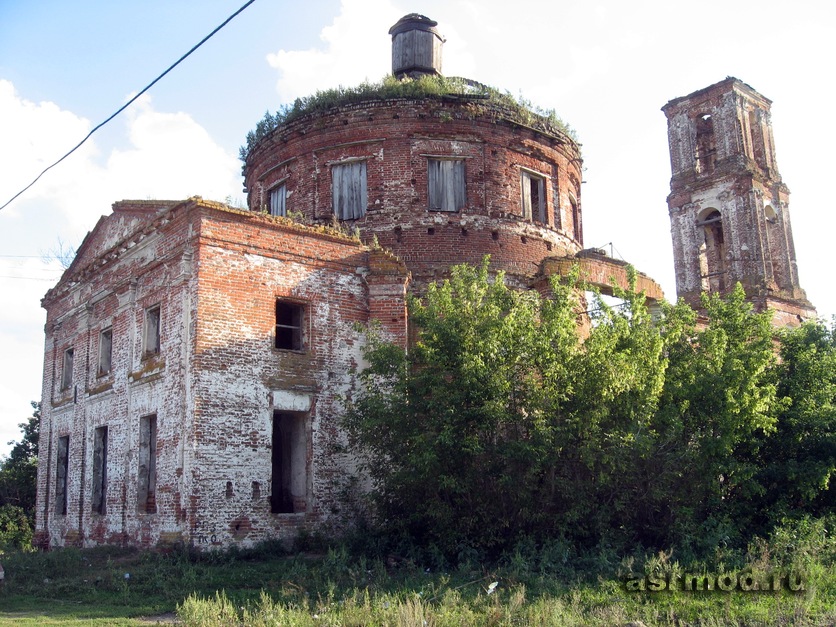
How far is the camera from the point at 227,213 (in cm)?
1530

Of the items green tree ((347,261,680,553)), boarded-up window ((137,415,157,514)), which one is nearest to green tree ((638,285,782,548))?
green tree ((347,261,680,553))

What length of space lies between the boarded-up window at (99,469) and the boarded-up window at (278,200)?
647 centimetres

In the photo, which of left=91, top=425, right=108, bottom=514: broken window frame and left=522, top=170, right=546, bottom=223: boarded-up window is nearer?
left=91, top=425, right=108, bottom=514: broken window frame

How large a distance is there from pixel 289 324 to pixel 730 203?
17.4 metres

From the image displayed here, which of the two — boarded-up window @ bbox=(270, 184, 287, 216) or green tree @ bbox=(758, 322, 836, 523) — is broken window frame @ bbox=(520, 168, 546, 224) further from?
green tree @ bbox=(758, 322, 836, 523)

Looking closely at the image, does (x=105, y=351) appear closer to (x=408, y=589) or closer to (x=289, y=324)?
(x=289, y=324)

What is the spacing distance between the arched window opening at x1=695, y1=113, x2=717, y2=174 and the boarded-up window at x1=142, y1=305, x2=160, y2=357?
19.8 m

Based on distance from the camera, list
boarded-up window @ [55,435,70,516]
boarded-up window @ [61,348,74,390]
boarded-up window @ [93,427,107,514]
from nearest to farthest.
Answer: boarded-up window @ [93,427,107,514]
boarded-up window @ [55,435,70,516]
boarded-up window @ [61,348,74,390]

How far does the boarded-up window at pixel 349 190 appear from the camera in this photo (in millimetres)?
19359

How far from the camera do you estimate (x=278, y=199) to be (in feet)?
68.0

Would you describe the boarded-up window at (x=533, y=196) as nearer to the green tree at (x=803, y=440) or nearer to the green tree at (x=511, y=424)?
the green tree at (x=511, y=424)

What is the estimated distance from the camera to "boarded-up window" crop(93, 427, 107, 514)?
→ 17.8 m

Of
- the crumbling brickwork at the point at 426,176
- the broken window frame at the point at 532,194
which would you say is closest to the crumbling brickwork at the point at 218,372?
the crumbling brickwork at the point at 426,176

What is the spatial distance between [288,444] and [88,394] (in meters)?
5.58
